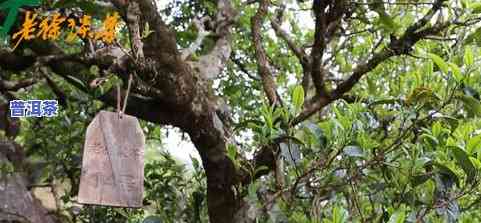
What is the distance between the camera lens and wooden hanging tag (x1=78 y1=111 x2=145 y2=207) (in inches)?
47.9

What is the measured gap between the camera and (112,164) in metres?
1.25

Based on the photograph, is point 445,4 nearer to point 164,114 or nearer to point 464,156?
point 464,156

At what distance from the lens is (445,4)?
1.71 metres

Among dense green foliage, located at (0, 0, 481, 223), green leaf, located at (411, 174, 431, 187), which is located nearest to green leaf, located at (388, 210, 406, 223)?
dense green foliage, located at (0, 0, 481, 223)

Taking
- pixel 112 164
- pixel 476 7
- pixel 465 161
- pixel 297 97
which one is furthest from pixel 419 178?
pixel 112 164

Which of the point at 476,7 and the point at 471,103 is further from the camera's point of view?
the point at 476,7

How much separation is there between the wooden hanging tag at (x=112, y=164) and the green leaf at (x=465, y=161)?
2.22 feet

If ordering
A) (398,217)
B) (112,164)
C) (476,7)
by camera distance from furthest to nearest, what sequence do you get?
1. (476,7)
2. (112,164)
3. (398,217)

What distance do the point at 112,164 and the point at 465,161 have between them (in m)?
0.74

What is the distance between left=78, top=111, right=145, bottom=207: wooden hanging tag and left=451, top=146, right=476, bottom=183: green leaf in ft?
2.22

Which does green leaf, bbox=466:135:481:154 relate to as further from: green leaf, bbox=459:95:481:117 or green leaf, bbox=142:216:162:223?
green leaf, bbox=142:216:162:223

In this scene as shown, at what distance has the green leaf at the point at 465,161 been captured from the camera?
1153mm

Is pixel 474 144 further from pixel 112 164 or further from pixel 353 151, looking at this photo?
pixel 112 164

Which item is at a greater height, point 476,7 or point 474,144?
point 476,7
